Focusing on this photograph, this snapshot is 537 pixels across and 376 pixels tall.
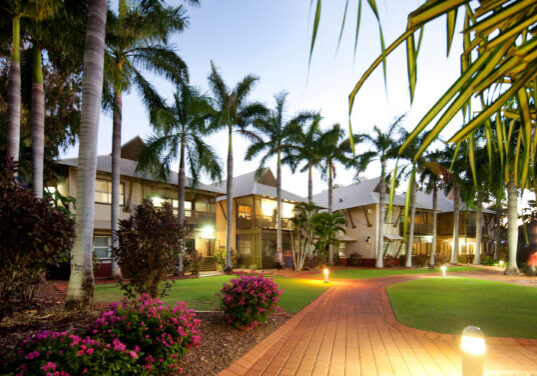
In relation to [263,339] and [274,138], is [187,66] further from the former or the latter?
[263,339]

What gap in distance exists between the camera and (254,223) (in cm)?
2797

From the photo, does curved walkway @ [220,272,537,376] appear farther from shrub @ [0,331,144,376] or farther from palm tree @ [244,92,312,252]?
palm tree @ [244,92,312,252]

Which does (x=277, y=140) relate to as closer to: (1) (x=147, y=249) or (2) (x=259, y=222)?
(2) (x=259, y=222)

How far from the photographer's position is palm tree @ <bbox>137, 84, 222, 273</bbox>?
1795cm

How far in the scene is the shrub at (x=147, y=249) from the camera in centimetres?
755

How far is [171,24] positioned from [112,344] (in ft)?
50.8

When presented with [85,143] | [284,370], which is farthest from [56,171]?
[284,370]

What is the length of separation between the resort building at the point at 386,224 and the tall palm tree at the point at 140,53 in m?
22.2

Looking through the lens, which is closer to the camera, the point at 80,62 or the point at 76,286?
the point at 76,286

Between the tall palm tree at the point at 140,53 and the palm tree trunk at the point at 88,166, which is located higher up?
the tall palm tree at the point at 140,53

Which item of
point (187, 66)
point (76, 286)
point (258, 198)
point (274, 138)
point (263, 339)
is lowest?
point (263, 339)

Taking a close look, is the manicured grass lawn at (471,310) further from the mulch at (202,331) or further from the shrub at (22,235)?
the shrub at (22,235)

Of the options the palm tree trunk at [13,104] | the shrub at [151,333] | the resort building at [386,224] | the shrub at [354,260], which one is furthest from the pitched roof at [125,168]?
the resort building at [386,224]

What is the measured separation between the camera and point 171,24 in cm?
1554
